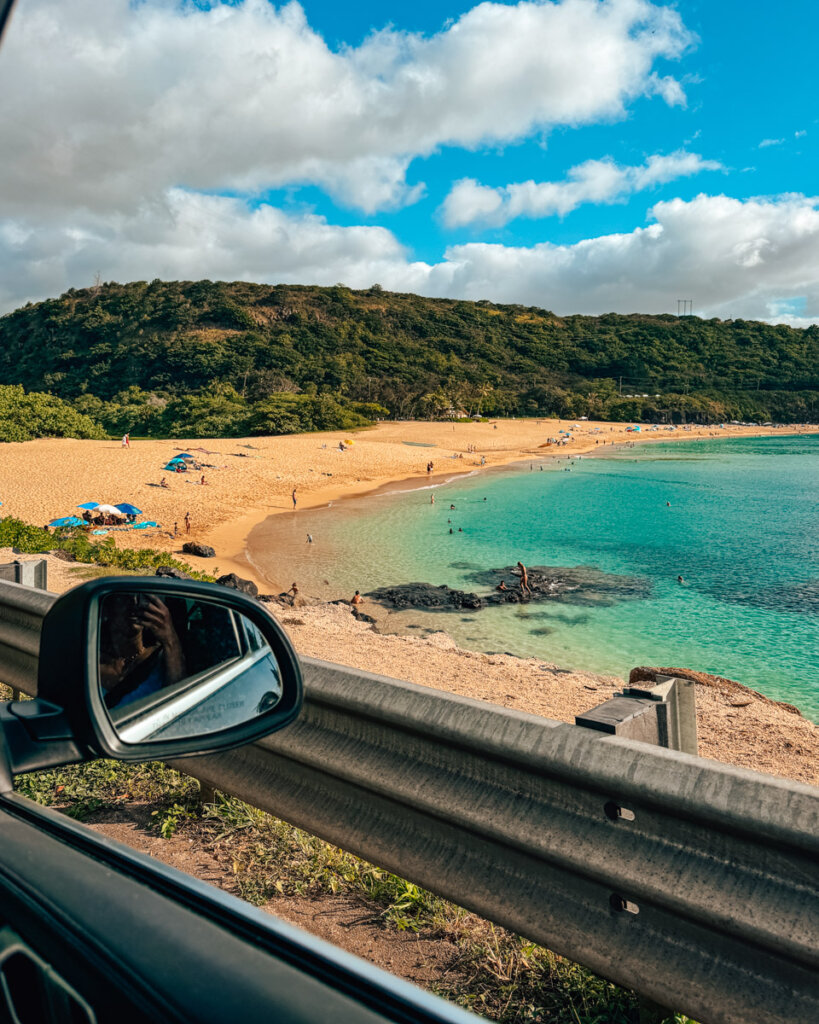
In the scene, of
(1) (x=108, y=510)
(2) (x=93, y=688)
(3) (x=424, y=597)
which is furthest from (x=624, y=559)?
(2) (x=93, y=688)

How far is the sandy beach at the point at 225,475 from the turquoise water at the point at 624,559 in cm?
299

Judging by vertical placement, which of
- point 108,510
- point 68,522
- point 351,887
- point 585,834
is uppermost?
point 585,834

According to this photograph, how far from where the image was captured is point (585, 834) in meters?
2.08

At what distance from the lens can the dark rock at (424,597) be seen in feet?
61.7

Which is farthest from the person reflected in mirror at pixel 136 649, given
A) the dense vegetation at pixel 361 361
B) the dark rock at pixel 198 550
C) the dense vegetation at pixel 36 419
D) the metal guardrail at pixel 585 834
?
the dense vegetation at pixel 361 361

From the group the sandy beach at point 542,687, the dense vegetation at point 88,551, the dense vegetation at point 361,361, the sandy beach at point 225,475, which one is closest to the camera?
the sandy beach at point 542,687

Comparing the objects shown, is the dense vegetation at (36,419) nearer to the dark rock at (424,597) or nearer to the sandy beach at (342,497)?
the sandy beach at (342,497)

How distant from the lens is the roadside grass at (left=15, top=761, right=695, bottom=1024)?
2350mm

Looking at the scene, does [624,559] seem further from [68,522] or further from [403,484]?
[403,484]

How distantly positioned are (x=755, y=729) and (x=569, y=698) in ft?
7.68

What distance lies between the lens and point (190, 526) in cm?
2866

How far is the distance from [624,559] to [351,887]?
24.0 m

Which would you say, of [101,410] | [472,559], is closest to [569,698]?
[472,559]

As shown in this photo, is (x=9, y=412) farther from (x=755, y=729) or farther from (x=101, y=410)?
(x=755, y=729)
